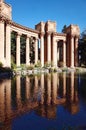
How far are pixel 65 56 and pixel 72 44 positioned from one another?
3952 mm

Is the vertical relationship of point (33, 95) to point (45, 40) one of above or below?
below

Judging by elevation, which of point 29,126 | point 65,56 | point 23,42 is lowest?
point 29,126

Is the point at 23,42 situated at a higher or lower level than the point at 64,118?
higher

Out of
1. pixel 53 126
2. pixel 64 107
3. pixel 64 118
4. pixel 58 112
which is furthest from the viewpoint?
pixel 64 107

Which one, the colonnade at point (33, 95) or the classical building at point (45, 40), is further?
the classical building at point (45, 40)

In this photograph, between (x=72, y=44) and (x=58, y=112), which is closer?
(x=58, y=112)

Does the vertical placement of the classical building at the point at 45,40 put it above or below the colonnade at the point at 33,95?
above

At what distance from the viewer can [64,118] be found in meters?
7.79

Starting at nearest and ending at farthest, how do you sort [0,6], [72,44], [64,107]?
1. [64,107]
2. [0,6]
3. [72,44]

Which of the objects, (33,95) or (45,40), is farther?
(45,40)

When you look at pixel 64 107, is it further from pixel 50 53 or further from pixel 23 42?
pixel 23 42

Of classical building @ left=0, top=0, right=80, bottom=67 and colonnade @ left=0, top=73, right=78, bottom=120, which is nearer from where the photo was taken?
colonnade @ left=0, top=73, right=78, bottom=120

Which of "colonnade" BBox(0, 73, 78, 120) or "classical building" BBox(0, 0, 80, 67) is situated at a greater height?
"classical building" BBox(0, 0, 80, 67)

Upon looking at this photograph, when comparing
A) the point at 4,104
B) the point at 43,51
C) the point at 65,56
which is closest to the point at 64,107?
the point at 4,104
